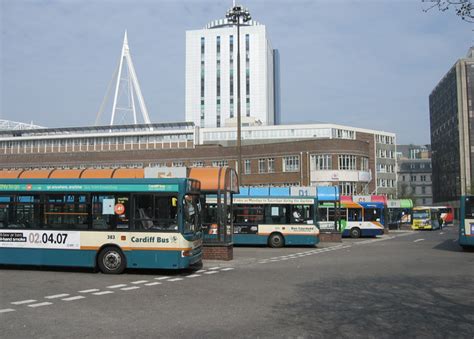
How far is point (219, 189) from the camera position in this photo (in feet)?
60.4

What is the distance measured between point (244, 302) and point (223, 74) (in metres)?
115

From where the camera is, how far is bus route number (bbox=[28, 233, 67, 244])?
48.5 ft

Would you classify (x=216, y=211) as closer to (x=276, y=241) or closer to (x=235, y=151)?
(x=276, y=241)

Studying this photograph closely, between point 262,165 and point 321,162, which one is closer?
point 321,162

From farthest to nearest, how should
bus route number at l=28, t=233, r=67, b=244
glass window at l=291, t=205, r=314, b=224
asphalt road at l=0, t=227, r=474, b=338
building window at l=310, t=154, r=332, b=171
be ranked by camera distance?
building window at l=310, t=154, r=332, b=171, glass window at l=291, t=205, r=314, b=224, bus route number at l=28, t=233, r=67, b=244, asphalt road at l=0, t=227, r=474, b=338

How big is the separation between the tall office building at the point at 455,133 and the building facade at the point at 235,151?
45.2 ft

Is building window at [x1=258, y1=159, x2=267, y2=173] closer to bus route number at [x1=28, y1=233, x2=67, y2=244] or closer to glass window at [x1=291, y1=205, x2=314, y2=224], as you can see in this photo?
glass window at [x1=291, y1=205, x2=314, y2=224]

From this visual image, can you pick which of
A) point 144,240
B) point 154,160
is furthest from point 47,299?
point 154,160

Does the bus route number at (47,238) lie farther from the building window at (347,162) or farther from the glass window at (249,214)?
the building window at (347,162)

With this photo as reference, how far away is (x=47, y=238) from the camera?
14.9m

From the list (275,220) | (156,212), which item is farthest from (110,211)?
(275,220)

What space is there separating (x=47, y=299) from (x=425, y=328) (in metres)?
7.47

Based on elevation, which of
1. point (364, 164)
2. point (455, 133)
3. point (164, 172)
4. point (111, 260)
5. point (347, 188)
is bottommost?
point (111, 260)

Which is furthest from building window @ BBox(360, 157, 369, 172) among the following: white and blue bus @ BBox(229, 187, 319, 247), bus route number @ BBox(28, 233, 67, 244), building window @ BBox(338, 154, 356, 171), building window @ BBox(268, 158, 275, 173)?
bus route number @ BBox(28, 233, 67, 244)
